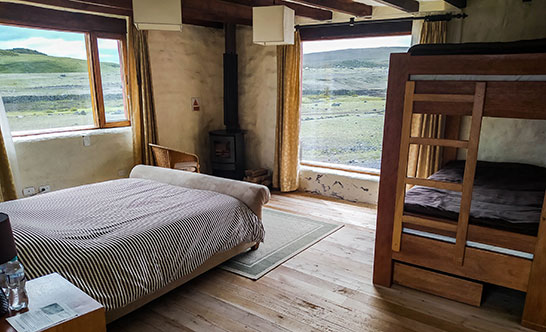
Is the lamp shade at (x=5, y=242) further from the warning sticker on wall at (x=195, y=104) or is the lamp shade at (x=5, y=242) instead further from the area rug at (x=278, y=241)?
the warning sticker on wall at (x=195, y=104)

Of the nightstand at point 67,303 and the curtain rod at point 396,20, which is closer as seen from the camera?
the nightstand at point 67,303

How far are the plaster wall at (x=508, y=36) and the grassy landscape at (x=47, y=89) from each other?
4.24 m

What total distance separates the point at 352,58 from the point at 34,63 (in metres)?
3.78

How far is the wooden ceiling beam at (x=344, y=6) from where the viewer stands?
3.73 meters

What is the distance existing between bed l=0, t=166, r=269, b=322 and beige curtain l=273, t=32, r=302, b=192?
2038mm

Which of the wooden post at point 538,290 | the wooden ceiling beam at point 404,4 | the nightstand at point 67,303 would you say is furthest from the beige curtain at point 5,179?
the wooden post at point 538,290

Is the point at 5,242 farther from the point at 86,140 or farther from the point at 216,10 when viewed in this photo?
the point at 216,10

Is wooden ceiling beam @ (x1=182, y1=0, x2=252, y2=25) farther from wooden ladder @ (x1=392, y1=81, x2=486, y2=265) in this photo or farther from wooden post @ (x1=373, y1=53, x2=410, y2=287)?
wooden ladder @ (x1=392, y1=81, x2=486, y2=265)

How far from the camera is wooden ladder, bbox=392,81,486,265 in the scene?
237 centimetres

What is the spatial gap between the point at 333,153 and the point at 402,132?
271cm

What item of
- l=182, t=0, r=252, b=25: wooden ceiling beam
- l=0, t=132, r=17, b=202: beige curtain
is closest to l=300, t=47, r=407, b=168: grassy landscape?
l=182, t=0, r=252, b=25: wooden ceiling beam

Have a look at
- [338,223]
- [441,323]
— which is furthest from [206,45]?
[441,323]

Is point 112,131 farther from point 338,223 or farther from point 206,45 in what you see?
point 338,223

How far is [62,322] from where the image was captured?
131 cm
